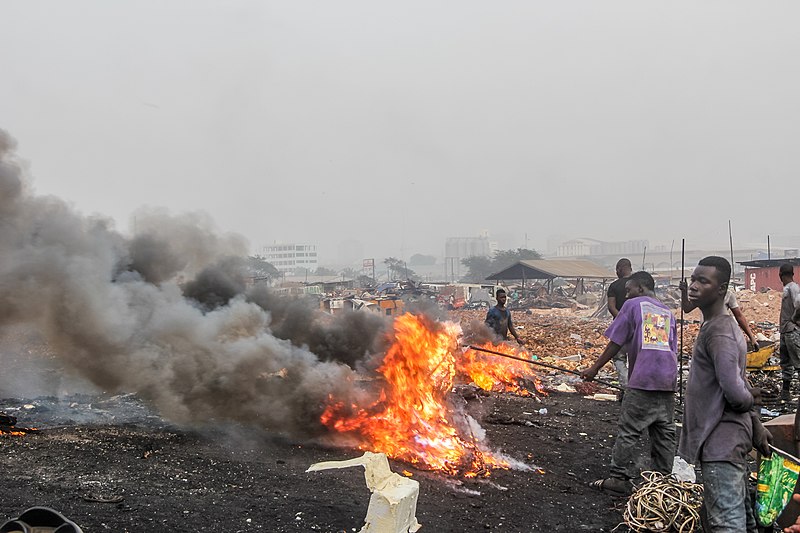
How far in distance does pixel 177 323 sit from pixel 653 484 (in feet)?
16.8

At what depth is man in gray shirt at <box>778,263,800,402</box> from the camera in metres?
8.79

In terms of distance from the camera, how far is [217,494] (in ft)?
15.3

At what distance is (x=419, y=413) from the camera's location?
6.22m

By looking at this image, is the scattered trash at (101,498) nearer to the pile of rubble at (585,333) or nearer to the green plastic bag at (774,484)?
the green plastic bag at (774,484)

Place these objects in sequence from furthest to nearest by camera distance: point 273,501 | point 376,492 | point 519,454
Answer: point 519,454, point 273,501, point 376,492

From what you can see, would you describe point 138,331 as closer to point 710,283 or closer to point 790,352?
point 710,283

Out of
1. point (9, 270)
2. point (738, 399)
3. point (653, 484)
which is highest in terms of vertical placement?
point (9, 270)

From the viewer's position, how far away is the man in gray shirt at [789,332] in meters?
8.79

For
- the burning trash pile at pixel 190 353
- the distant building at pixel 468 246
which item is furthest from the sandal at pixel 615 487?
the distant building at pixel 468 246

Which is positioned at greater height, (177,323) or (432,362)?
(177,323)

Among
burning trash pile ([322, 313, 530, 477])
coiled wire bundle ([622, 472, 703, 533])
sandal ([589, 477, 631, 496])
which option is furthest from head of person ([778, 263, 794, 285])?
coiled wire bundle ([622, 472, 703, 533])

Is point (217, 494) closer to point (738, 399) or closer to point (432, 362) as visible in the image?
point (432, 362)

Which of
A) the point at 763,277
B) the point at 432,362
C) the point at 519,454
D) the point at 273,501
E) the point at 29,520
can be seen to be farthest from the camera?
the point at 763,277

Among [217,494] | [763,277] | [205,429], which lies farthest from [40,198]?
[763,277]
